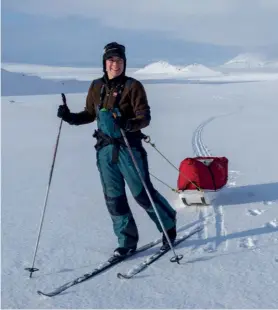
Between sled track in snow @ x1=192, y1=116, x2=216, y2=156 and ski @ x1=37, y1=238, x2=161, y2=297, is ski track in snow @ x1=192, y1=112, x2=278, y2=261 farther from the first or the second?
sled track in snow @ x1=192, y1=116, x2=216, y2=156

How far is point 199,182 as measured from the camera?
5824 mm

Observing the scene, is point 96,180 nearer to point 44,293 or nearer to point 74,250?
point 74,250

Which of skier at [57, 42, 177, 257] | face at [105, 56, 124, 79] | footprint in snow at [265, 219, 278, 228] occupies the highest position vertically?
face at [105, 56, 124, 79]

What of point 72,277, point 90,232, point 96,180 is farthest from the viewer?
point 96,180

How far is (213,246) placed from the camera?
4.57 metres

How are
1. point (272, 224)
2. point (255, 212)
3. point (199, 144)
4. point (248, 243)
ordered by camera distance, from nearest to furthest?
point (248, 243)
point (272, 224)
point (255, 212)
point (199, 144)

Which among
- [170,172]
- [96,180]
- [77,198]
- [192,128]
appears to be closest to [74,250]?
[77,198]

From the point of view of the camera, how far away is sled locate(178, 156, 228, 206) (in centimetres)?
578

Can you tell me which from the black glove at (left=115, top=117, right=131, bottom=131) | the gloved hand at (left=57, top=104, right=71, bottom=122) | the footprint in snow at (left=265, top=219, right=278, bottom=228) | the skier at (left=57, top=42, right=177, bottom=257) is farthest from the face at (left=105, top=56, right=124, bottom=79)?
the footprint in snow at (left=265, top=219, right=278, bottom=228)

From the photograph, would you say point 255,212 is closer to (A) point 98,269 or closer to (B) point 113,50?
(A) point 98,269

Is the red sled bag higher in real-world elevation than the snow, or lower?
higher

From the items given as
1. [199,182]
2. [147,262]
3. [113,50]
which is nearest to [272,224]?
[199,182]

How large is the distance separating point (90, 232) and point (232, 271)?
169 cm

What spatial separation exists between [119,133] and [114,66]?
1.91ft
